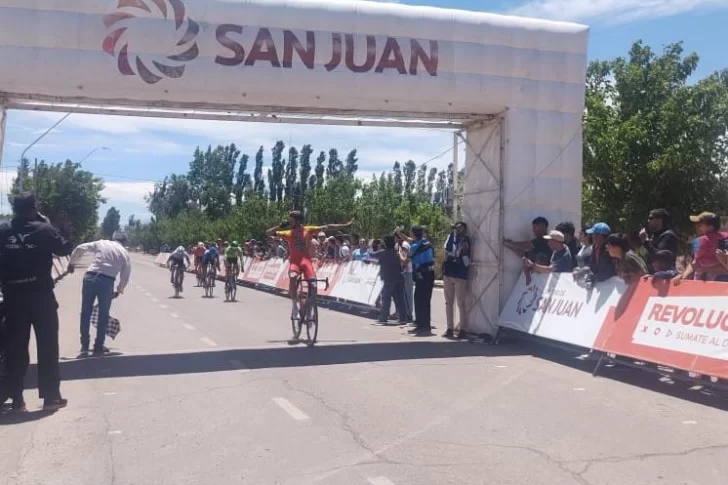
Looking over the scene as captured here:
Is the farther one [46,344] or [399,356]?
[399,356]

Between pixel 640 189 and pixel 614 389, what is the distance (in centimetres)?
2123

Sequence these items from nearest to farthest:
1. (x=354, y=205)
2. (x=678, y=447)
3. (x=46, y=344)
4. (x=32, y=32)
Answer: (x=678, y=447)
(x=46, y=344)
(x=32, y=32)
(x=354, y=205)

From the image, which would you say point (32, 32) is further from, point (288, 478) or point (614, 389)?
point (614, 389)

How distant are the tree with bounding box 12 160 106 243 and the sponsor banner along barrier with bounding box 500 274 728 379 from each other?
44996mm

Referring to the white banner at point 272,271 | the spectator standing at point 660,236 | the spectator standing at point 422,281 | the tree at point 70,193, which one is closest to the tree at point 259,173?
the tree at point 70,193

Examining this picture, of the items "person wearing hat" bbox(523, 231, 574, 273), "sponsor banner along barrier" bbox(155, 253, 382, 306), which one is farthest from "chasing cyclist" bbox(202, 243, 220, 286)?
"person wearing hat" bbox(523, 231, 574, 273)

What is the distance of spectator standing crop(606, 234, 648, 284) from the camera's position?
10242 millimetres

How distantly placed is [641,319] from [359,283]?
453 inches

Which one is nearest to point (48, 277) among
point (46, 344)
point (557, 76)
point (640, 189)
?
point (46, 344)

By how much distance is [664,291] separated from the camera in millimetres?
9562

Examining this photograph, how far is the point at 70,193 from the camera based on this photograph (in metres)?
55.7

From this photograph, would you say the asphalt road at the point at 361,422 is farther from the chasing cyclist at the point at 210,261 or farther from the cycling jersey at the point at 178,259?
the chasing cyclist at the point at 210,261

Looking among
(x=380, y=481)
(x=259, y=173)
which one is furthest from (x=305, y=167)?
(x=380, y=481)

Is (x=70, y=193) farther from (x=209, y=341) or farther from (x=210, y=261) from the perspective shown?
(x=209, y=341)
